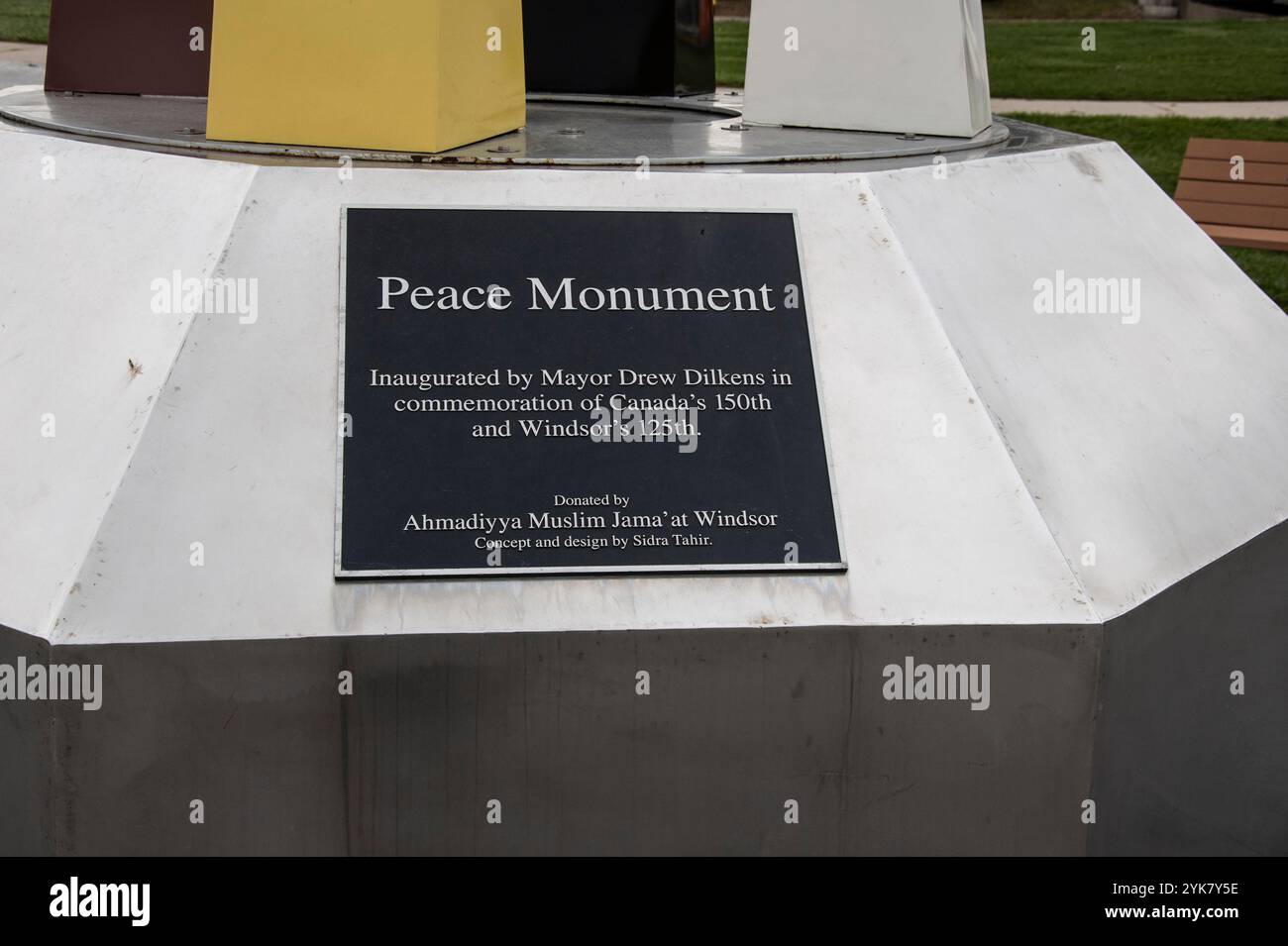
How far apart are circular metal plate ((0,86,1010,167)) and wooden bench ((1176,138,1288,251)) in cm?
465

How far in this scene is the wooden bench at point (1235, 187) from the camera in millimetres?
9055

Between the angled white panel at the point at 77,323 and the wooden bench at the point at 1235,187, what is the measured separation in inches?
276

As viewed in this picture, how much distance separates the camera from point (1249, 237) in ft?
28.7

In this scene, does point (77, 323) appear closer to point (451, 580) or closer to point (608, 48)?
point (451, 580)

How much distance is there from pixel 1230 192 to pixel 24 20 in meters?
12.0

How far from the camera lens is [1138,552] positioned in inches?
130

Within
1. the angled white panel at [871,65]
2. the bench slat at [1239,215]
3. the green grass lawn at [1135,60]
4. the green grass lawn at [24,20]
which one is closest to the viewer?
A: the angled white panel at [871,65]

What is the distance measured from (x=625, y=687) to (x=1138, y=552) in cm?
117

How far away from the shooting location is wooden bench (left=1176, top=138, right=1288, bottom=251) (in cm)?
905

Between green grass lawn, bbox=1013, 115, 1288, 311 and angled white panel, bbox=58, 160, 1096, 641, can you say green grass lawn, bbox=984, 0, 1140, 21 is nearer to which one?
green grass lawn, bbox=1013, 115, 1288, 311

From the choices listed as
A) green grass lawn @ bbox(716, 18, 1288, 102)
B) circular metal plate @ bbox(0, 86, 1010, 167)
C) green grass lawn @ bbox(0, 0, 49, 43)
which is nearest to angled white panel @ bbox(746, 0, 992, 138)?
circular metal plate @ bbox(0, 86, 1010, 167)

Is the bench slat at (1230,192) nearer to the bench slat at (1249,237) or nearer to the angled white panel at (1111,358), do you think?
the bench slat at (1249,237)

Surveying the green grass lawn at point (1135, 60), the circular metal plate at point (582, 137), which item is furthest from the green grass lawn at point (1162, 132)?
the circular metal plate at point (582, 137)

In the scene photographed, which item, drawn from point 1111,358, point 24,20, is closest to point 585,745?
point 1111,358
